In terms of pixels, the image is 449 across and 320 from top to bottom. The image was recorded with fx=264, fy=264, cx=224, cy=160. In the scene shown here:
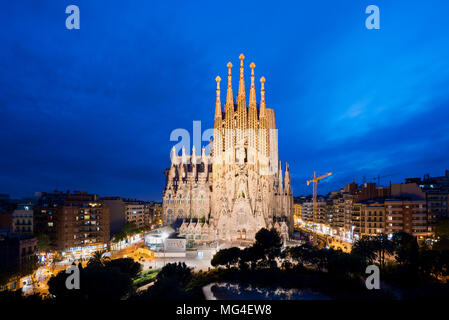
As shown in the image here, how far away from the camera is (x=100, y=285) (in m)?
19.5

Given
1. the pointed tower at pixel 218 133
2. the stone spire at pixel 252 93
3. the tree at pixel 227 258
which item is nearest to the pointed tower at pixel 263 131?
the stone spire at pixel 252 93

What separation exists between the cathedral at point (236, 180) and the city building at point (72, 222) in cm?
1424

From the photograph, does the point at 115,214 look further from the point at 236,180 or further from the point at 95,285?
the point at 95,285

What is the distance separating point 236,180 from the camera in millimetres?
59594

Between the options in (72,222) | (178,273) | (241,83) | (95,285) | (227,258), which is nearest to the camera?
(95,285)

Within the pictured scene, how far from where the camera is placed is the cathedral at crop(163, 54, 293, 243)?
5681cm

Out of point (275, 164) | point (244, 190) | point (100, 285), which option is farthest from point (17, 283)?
point (275, 164)

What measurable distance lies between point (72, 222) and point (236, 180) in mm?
34457

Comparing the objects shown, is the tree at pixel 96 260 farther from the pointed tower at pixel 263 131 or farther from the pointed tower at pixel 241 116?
the pointed tower at pixel 263 131

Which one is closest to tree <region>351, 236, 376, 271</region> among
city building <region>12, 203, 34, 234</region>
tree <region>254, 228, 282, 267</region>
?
tree <region>254, 228, 282, 267</region>

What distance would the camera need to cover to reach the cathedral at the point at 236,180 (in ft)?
186

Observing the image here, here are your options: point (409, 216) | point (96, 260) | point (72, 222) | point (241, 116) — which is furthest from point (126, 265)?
point (409, 216)
